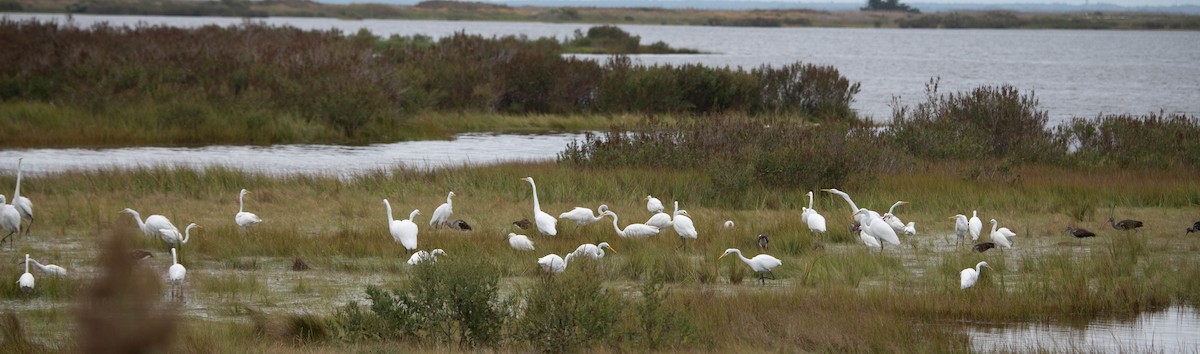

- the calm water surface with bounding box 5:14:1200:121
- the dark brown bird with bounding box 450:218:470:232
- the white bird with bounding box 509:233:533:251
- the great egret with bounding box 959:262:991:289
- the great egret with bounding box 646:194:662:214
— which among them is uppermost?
the great egret with bounding box 959:262:991:289

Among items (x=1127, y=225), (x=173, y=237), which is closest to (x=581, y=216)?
(x=173, y=237)

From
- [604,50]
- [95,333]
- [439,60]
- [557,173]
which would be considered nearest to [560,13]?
[604,50]

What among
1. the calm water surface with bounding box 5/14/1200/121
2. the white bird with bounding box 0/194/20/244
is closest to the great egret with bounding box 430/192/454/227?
the white bird with bounding box 0/194/20/244

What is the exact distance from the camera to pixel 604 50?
2904 inches

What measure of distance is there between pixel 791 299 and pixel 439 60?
27.9 meters

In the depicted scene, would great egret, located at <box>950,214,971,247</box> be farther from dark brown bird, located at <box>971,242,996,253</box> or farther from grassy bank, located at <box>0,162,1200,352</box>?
dark brown bird, located at <box>971,242,996,253</box>

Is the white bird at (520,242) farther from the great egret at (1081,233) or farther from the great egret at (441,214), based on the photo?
the great egret at (1081,233)

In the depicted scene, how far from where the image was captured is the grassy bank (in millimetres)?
8578

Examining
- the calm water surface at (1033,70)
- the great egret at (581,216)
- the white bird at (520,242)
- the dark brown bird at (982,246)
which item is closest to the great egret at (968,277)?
the dark brown bird at (982,246)

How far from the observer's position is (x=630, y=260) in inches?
468

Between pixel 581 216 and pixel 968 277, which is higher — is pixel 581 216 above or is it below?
below

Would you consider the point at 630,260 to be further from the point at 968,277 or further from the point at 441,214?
the point at 968,277

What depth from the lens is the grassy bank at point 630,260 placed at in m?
8.58

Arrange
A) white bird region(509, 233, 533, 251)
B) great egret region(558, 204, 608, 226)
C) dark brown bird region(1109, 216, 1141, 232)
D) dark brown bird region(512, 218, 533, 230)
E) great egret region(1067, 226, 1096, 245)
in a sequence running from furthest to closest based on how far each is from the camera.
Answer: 1. dark brown bird region(512, 218, 533, 230)
2. dark brown bird region(1109, 216, 1141, 232)
3. great egret region(558, 204, 608, 226)
4. great egret region(1067, 226, 1096, 245)
5. white bird region(509, 233, 533, 251)
